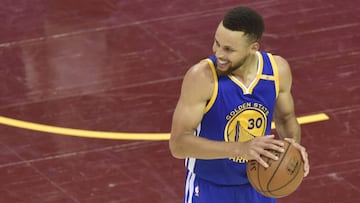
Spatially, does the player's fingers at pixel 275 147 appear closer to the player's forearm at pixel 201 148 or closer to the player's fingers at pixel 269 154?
the player's fingers at pixel 269 154

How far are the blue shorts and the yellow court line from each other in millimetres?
2938

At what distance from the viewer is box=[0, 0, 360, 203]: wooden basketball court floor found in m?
10.0

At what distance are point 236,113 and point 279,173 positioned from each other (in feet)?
1.66

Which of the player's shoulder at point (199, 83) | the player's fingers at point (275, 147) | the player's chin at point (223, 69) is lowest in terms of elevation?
the player's fingers at point (275, 147)

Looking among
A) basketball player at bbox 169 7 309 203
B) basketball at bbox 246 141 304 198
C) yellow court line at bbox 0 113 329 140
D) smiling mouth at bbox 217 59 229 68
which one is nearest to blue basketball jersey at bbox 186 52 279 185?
basketball player at bbox 169 7 309 203

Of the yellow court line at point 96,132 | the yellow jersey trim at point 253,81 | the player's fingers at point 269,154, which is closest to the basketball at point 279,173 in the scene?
the player's fingers at point 269,154

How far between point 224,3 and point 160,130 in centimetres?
310

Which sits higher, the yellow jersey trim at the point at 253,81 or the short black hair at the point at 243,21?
the short black hair at the point at 243,21

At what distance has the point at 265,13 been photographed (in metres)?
13.1

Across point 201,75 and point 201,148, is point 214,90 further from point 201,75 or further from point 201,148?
point 201,148

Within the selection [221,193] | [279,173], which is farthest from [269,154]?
[221,193]

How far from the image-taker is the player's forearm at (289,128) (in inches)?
298

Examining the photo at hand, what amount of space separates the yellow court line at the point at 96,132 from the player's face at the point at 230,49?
3623 millimetres

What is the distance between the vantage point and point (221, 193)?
7.62 meters
